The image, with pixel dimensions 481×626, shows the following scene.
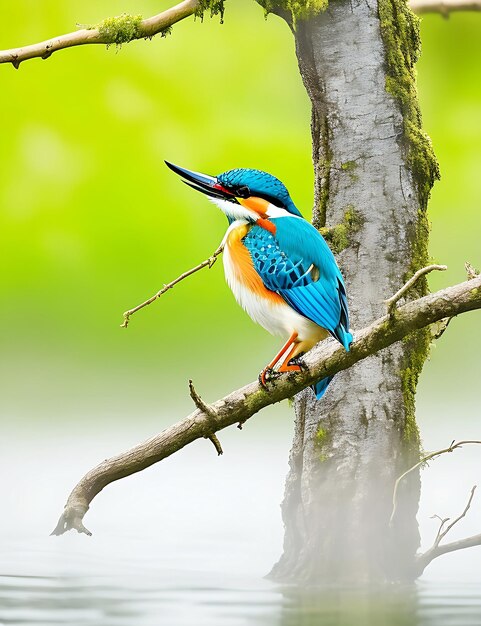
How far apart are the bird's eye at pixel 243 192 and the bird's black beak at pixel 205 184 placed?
0.01m

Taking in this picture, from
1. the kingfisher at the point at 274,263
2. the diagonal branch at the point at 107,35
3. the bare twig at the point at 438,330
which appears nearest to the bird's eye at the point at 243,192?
the kingfisher at the point at 274,263

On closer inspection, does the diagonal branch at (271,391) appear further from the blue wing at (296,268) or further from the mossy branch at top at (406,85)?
the mossy branch at top at (406,85)

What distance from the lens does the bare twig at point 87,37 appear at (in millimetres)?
2385

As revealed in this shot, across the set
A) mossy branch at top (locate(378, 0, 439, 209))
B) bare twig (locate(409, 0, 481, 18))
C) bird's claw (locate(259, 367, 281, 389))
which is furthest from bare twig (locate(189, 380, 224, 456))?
bare twig (locate(409, 0, 481, 18))

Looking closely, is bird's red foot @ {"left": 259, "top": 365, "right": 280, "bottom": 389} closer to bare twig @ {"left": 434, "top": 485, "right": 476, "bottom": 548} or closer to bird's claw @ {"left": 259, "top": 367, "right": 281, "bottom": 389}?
bird's claw @ {"left": 259, "top": 367, "right": 281, "bottom": 389}

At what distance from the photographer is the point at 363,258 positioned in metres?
2.59

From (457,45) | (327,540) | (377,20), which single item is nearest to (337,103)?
(377,20)

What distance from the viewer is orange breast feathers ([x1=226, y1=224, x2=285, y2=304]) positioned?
6.58 ft

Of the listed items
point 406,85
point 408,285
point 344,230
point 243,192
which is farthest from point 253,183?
point 406,85

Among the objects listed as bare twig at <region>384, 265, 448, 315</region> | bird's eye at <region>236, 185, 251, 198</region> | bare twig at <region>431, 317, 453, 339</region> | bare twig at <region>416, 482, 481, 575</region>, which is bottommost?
bare twig at <region>416, 482, 481, 575</region>

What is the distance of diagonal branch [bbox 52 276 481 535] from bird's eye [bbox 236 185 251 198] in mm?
385

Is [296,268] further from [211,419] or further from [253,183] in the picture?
[211,419]

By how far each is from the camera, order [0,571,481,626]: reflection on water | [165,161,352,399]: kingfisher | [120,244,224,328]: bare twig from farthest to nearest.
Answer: [120,244,224,328]: bare twig, [0,571,481,626]: reflection on water, [165,161,352,399]: kingfisher

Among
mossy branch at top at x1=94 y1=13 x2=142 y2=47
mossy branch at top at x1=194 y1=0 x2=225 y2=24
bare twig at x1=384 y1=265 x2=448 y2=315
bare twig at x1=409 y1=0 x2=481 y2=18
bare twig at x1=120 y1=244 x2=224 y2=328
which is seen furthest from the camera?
bare twig at x1=409 y1=0 x2=481 y2=18
